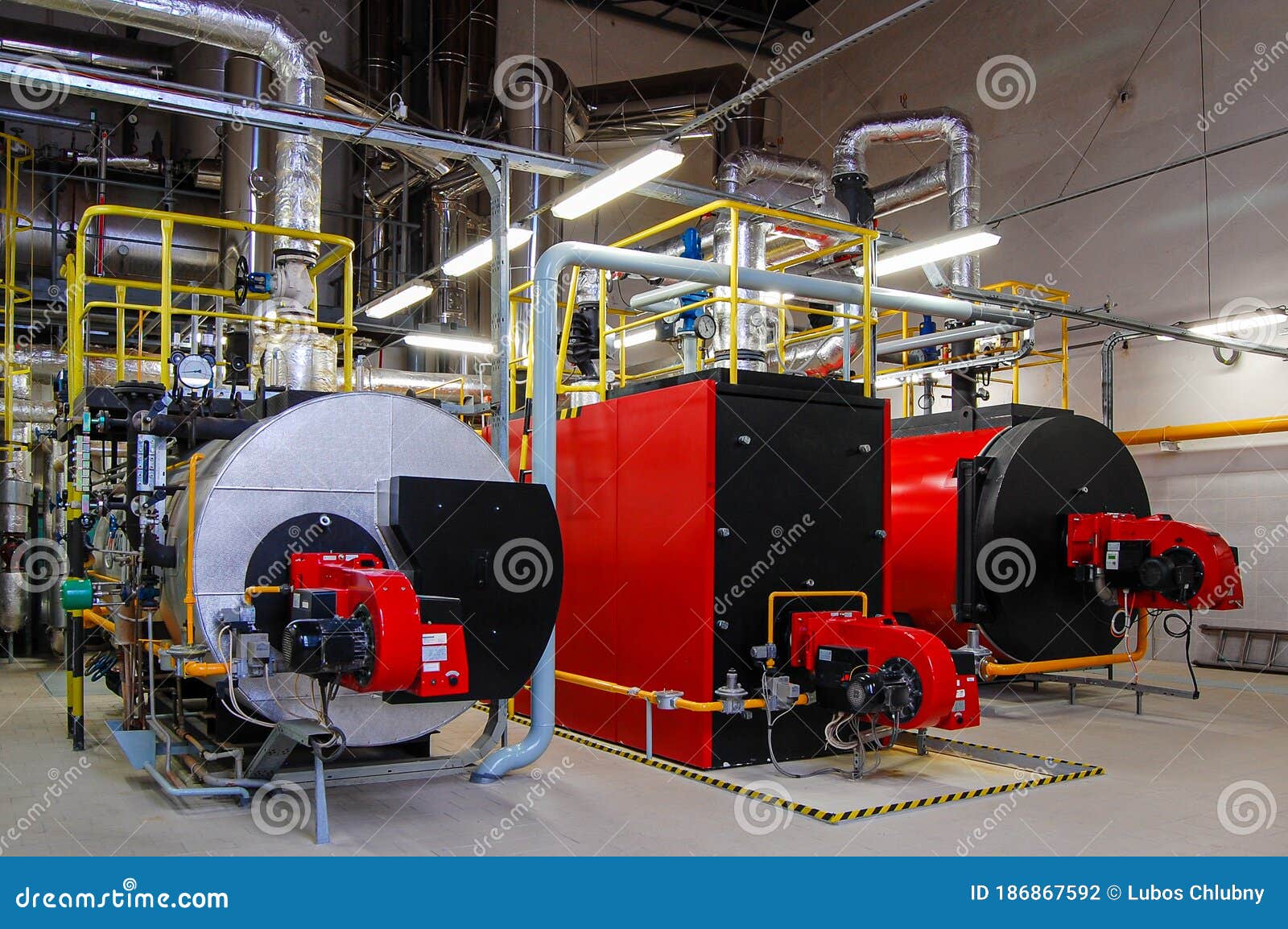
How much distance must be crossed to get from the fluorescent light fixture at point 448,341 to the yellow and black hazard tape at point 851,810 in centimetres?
607

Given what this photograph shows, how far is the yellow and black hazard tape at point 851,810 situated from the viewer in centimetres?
559

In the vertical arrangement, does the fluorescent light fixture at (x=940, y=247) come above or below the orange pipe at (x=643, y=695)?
above

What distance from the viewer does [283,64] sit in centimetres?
989

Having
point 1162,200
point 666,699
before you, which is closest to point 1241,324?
point 1162,200

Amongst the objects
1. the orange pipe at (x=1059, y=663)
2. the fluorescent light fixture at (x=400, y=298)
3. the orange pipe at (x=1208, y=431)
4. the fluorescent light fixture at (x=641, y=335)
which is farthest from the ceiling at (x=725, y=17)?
the orange pipe at (x=1059, y=663)

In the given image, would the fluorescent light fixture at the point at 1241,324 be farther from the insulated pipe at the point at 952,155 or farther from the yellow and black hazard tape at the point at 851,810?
the yellow and black hazard tape at the point at 851,810

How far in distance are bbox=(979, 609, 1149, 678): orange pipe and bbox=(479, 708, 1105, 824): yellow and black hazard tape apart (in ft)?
3.35

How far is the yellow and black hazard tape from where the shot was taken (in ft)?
18.3

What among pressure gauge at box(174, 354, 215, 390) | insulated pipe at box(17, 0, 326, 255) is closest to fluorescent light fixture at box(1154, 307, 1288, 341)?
insulated pipe at box(17, 0, 326, 255)

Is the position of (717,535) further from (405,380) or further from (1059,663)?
(405,380)

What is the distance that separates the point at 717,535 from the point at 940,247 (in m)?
4.56

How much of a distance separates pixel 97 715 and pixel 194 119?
735cm

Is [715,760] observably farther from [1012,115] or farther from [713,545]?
[1012,115]

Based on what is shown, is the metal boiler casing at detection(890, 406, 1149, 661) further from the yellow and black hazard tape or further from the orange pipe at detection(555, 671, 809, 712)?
the orange pipe at detection(555, 671, 809, 712)
